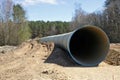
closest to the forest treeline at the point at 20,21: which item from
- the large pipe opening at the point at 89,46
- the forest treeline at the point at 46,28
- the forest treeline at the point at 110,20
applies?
the forest treeline at the point at 110,20

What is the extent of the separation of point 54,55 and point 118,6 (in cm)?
2854

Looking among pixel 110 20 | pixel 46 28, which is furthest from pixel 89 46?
pixel 46 28

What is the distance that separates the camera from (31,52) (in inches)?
618

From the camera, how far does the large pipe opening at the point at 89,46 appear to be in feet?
44.2

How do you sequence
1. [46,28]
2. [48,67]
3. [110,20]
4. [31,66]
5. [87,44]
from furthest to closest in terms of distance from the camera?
[46,28]
[110,20]
[87,44]
[31,66]
[48,67]

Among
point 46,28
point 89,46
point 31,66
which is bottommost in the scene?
point 46,28

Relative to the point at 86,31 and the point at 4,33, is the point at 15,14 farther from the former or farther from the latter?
the point at 86,31

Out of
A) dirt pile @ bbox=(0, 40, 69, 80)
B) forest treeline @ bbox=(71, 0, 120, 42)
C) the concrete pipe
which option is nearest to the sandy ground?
dirt pile @ bbox=(0, 40, 69, 80)

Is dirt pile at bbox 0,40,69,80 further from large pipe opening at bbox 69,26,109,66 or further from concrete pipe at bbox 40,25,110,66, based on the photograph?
large pipe opening at bbox 69,26,109,66

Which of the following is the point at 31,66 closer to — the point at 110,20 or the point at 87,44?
the point at 87,44

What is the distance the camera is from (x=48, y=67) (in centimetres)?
1161

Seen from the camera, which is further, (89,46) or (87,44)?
(87,44)

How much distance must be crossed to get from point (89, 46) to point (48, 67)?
456 cm

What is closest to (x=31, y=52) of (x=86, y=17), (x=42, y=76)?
(x=42, y=76)
